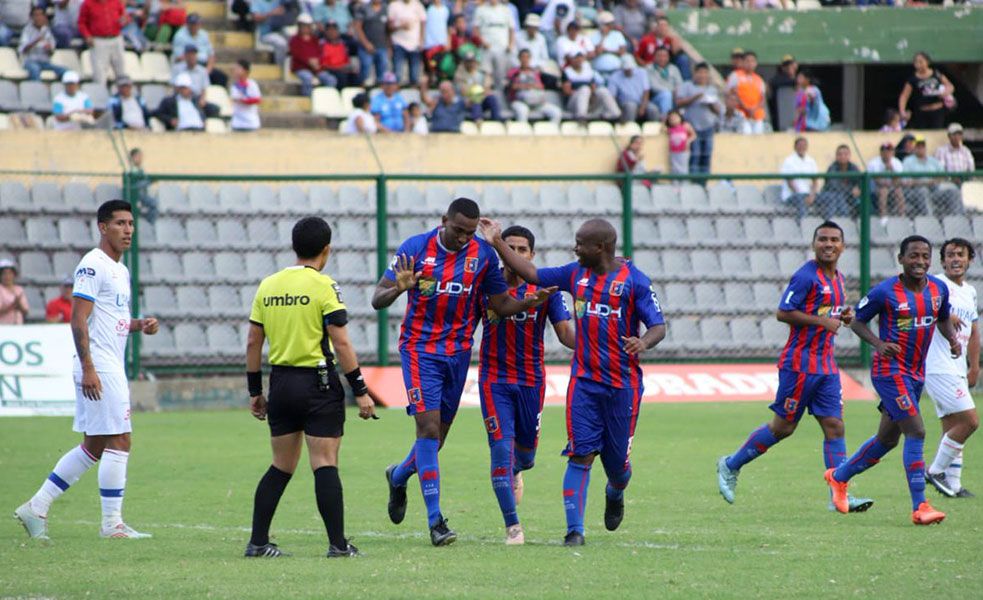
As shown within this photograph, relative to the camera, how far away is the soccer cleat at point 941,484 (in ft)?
39.2

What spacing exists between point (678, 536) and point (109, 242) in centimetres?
428

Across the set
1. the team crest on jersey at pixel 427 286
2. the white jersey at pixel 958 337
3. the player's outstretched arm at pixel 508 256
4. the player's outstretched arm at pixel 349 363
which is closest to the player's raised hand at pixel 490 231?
the player's outstretched arm at pixel 508 256

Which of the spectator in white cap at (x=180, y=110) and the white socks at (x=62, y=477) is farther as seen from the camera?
the spectator in white cap at (x=180, y=110)

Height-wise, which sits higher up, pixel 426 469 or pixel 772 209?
pixel 772 209

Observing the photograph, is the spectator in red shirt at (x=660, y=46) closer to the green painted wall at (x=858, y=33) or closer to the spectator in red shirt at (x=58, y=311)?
the green painted wall at (x=858, y=33)

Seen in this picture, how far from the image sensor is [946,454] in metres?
12.0

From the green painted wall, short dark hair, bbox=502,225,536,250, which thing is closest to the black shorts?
short dark hair, bbox=502,225,536,250

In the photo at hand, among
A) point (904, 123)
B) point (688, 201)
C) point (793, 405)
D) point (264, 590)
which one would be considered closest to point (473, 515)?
point (793, 405)

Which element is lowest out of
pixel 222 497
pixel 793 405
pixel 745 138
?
pixel 222 497

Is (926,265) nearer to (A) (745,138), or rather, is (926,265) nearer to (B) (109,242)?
(B) (109,242)

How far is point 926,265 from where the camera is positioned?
11.1 metres

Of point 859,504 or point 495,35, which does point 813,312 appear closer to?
point 859,504

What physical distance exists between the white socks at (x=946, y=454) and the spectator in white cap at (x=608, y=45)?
15.7 meters

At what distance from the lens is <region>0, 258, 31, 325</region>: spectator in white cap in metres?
19.4
